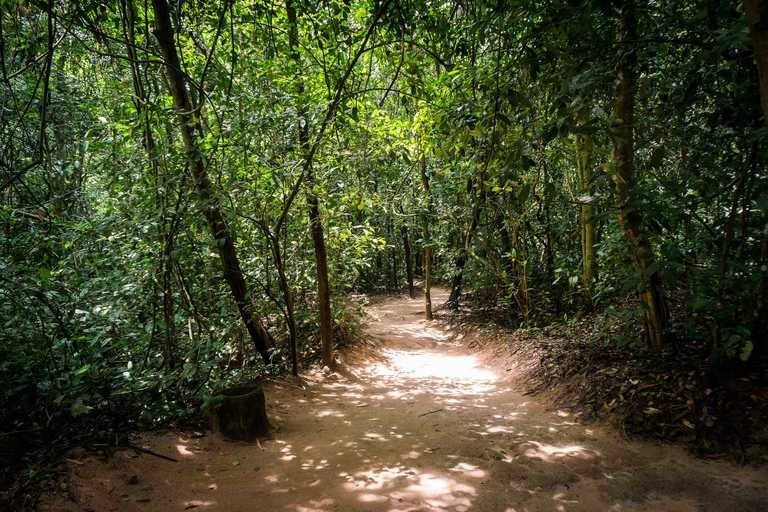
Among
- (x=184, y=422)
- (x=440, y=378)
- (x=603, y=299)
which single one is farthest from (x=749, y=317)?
(x=184, y=422)

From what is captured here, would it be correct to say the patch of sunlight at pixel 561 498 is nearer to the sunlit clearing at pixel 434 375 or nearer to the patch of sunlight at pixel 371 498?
the patch of sunlight at pixel 371 498

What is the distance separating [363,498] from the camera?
2873mm

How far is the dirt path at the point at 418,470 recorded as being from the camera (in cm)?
267

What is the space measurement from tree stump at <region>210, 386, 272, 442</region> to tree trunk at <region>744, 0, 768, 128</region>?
419 cm

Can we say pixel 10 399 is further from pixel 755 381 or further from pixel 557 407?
pixel 755 381

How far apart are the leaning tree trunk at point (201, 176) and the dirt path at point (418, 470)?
1.13 metres

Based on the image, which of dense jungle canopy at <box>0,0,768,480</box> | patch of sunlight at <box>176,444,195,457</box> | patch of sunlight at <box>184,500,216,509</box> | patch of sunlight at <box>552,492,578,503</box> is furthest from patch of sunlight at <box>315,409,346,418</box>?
patch of sunlight at <box>552,492,578,503</box>

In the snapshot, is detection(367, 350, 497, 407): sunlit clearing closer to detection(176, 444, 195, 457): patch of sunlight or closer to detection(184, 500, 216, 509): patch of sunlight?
detection(176, 444, 195, 457): patch of sunlight

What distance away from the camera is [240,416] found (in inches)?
148

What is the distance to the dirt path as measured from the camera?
2.67 metres

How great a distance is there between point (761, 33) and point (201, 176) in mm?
3683

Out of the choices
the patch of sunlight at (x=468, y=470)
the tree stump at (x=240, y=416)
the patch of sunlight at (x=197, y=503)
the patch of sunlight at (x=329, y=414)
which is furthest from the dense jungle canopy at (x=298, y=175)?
the patch of sunlight at (x=468, y=470)

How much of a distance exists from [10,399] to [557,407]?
16.0ft

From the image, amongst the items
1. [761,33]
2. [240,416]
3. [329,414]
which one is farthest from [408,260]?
[761,33]
